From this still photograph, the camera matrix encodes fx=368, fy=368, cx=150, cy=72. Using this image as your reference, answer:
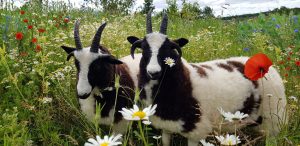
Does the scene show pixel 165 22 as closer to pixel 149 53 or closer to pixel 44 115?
pixel 149 53

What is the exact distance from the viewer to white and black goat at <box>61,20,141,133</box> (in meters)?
4.13

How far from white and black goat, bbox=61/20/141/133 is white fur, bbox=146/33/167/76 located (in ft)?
1.52

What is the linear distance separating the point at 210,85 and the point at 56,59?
2.66 metres

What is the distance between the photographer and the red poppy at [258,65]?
2.46 metres

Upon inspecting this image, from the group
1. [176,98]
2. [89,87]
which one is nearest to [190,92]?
[176,98]

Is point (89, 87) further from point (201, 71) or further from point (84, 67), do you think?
point (201, 71)

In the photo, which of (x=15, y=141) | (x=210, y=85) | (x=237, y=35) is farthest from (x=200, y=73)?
(x=237, y=35)

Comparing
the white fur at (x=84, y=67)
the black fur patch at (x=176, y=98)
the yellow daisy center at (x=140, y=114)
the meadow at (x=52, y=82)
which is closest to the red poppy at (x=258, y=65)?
the meadow at (x=52, y=82)

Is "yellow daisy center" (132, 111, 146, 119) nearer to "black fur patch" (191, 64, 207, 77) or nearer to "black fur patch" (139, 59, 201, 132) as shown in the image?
"black fur patch" (139, 59, 201, 132)

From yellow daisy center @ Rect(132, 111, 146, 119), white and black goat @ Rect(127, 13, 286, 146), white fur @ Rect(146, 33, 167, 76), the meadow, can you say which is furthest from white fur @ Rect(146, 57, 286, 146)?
yellow daisy center @ Rect(132, 111, 146, 119)

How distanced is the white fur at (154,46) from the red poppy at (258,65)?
4.36 ft

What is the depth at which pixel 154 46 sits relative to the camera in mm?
4027

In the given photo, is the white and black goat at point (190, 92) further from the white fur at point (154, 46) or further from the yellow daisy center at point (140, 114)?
the yellow daisy center at point (140, 114)

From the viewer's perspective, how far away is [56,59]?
19.0ft
